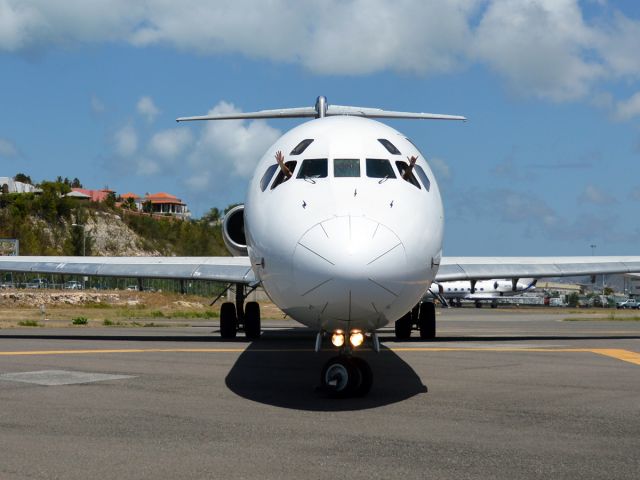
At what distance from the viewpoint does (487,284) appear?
87875 millimetres

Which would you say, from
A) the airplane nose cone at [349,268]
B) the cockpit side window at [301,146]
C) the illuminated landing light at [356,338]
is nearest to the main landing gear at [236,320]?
the cockpit side window at [301,146]

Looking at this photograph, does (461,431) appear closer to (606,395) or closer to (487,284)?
(606,395)

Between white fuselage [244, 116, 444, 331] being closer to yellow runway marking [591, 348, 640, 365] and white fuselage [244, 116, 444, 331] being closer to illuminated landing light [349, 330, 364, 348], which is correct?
illuminated landing light [349, 330, 364, 348]

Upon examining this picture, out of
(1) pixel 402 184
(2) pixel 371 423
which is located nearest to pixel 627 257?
(1) pixel 402 184

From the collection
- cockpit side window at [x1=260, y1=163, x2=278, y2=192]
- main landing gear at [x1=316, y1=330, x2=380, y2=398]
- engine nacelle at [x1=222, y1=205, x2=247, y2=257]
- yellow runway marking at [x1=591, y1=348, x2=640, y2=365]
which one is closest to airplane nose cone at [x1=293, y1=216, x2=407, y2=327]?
main landing gear at [x1=316, y1=330, x2=380, y2=398]

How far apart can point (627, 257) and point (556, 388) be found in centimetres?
1032

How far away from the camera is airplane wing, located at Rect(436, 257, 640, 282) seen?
1873cm

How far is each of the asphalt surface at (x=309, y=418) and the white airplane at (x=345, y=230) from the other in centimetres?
93

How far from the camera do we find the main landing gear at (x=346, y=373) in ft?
31.7

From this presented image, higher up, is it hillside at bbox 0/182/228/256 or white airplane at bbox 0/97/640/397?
hillside at bbox 0/182/228/256

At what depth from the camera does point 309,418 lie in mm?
8547

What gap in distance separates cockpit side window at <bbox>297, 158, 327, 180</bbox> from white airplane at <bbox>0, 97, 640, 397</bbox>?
0.01 meters

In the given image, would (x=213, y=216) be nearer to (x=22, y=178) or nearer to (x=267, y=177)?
(x=22, y=178)

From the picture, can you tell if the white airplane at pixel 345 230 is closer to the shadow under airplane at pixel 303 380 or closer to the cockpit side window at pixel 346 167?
the cockpit side window at pixel 346 167
